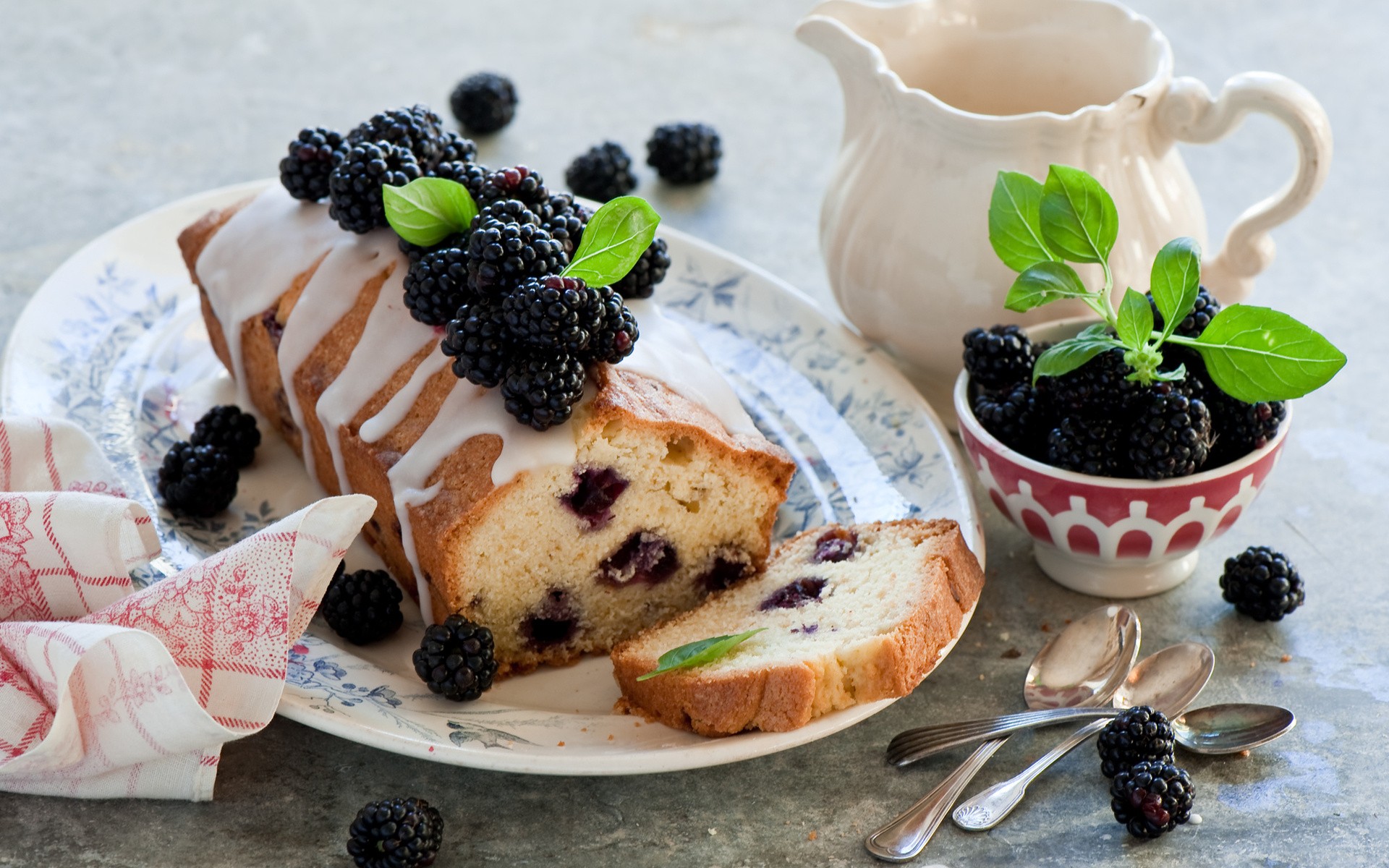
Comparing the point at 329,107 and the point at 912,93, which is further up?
the point at 912,93

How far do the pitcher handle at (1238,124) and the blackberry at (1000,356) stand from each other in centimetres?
58

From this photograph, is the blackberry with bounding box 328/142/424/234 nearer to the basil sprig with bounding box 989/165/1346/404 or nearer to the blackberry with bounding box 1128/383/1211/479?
the basil sprig with bounding box 989/165/1346/404

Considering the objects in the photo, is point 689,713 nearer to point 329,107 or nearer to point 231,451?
point 231,451

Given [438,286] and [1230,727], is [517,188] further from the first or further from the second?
[1230,727]

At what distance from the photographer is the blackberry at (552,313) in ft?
7.25

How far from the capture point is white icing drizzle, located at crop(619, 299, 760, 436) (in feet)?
8.41

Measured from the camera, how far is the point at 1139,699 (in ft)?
7.91

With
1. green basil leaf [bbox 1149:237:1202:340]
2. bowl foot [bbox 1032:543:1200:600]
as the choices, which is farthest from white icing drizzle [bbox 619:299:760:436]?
green basil leaf [bbox 1149:237:1202:340]

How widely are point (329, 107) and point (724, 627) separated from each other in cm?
268

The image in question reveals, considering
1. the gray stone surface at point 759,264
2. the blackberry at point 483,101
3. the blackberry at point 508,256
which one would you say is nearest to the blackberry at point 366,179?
the blackberry at point 508,256

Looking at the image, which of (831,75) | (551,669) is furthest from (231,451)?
(831,75)

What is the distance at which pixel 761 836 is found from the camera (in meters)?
2.17

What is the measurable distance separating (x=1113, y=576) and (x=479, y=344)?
129cm

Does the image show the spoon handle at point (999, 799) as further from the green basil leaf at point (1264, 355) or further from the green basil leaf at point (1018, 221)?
the green basil leaf at point (1018, 221)
